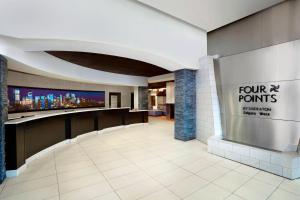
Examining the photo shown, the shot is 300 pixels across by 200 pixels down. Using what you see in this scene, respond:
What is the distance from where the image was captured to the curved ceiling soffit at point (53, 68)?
3395 millimetres

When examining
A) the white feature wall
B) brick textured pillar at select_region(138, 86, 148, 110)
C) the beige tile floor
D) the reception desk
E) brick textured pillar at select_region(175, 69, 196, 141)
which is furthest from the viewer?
brick textured pillar at select_region(138, 86, 148, 110)

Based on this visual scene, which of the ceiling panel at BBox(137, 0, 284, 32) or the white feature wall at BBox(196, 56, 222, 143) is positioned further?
the white feature wall at BBox(196, 56, 222, 143)

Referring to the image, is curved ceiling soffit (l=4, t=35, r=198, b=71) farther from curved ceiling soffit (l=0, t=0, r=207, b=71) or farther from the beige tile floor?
the beige tile floor

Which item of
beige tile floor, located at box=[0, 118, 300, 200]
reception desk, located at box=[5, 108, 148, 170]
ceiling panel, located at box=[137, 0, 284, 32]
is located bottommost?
beige tile floor, located at box=[0, 118, 300, 200]

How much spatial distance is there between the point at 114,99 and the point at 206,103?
24.1 ft

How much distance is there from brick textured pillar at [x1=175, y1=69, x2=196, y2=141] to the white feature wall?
0.15 meters

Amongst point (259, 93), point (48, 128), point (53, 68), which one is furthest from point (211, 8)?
point (48, 128)

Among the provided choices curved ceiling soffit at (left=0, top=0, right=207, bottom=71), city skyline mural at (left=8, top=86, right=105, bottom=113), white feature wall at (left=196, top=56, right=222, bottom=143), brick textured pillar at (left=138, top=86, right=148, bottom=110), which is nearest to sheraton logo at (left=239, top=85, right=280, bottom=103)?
white feature wall at (left=196, top=56, right=222, bottom=143)

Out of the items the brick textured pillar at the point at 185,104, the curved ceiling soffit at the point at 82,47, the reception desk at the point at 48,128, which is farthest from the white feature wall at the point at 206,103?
the reception desk at the point at 48,128

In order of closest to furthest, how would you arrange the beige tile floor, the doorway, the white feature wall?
the beige tile floor
the white feature wall
the doorway

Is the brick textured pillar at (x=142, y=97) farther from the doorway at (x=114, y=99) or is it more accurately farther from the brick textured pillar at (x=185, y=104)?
the brick textured pillar at (x=185, y=104)

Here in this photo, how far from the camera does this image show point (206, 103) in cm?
518

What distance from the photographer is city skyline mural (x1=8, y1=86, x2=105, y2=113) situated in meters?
5.64

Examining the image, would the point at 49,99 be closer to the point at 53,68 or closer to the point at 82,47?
the point at 53,68
